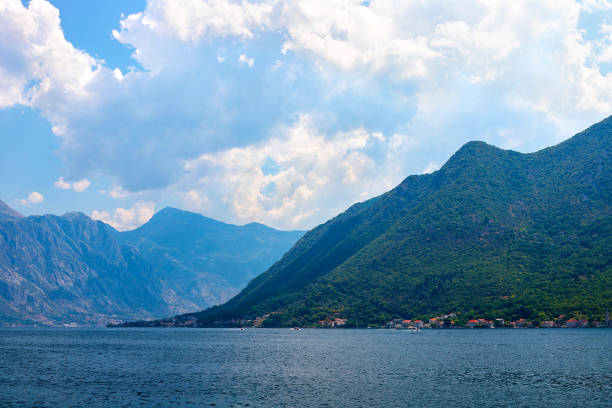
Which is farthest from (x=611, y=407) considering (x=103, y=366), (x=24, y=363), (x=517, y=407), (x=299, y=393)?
(x=24, y=363)

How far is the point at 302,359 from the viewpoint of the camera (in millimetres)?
142125

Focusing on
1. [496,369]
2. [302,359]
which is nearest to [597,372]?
[496,369]

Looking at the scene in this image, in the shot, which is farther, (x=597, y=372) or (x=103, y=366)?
(x=103, y=366)

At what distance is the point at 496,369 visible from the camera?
10944 cm

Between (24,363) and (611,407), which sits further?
(24,363)

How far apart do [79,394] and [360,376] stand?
51.3 metres

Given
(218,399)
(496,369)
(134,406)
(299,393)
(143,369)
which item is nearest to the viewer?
(134,406)

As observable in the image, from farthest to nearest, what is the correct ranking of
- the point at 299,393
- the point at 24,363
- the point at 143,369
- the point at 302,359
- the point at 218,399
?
1. the point at 302,359
2. the point at 24,363
3. the point at 143,369
4. the point at 299,393
5. the point at 218,399

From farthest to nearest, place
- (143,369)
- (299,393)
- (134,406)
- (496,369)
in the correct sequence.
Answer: (143,369) < (496,369) < (299,393) < (134,406)

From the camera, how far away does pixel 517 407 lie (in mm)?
70312

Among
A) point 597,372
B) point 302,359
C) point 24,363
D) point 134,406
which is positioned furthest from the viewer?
point 302,359

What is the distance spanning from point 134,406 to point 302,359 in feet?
241

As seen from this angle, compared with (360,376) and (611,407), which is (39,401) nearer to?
(360,376)

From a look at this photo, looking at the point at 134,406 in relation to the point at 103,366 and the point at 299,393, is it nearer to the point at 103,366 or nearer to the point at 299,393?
the point at 299,393
